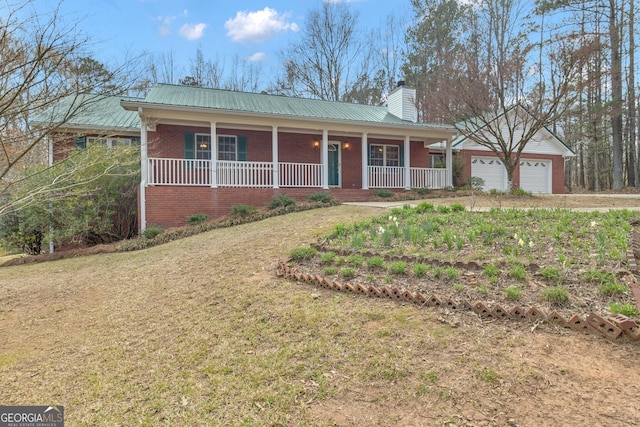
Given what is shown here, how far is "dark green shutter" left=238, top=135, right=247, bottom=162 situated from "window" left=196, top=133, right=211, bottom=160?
114 cm

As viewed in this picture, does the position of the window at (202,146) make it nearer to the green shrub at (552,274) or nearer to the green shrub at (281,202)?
the green shrub at (281,202)

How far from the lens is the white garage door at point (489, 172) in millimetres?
17641

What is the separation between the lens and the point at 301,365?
2682 millimetres

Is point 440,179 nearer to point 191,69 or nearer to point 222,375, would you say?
point 222,375

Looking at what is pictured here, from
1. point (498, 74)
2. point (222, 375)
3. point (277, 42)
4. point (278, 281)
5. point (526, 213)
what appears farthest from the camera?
point (277, 42)

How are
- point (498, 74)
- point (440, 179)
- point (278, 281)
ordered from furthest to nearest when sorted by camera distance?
point (440, 179) < point (498, 74) < point (278, 281)

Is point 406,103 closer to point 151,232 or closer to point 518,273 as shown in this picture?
point 151,232

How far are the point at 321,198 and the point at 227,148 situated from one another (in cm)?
458

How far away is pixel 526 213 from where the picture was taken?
20.6ft

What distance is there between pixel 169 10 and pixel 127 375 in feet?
A: 46.4

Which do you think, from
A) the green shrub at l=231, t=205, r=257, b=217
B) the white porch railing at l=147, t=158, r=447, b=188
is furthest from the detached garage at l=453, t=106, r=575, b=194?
the green shrub at l=231, t=205, r=257, b=217

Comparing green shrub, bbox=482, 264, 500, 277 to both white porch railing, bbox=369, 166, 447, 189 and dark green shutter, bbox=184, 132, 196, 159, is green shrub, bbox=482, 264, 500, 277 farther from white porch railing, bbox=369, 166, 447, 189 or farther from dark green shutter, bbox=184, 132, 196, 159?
dark green shutter, bbox=184, 132, 196, 159

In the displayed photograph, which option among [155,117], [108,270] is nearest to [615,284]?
[108,270]

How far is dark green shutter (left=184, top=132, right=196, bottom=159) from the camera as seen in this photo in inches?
494
